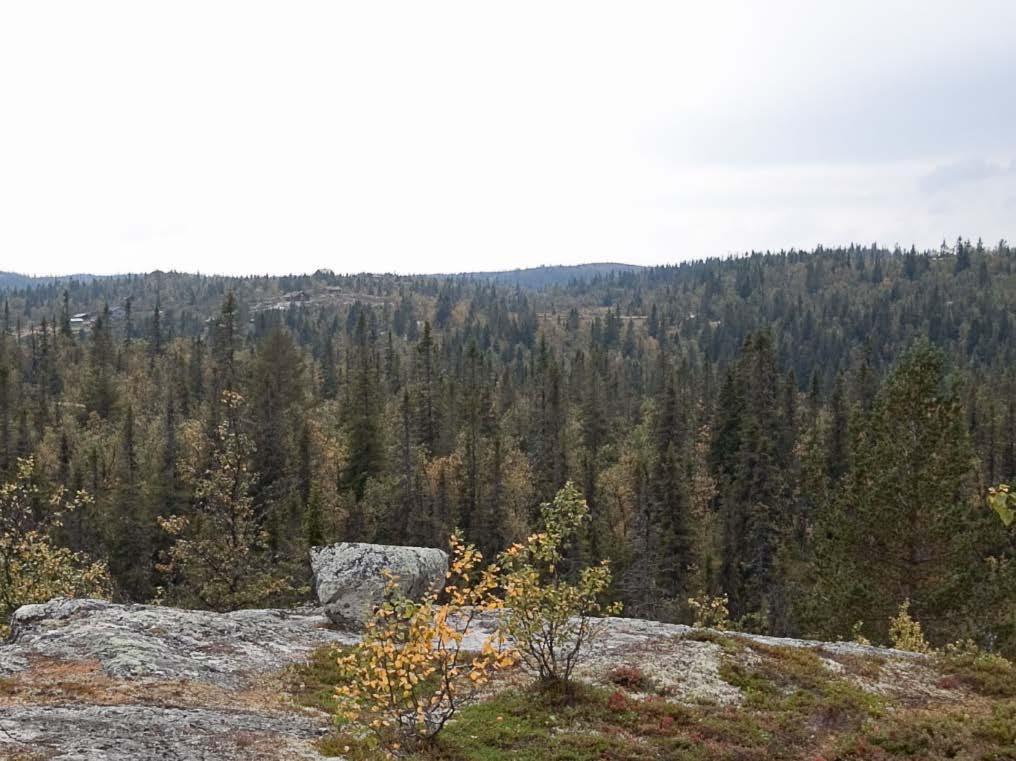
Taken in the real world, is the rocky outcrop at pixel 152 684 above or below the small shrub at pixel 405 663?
below

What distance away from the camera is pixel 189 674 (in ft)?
55.6

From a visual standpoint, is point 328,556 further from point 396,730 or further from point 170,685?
point 396,730

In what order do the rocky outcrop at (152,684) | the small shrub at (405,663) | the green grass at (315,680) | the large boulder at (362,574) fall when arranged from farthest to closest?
the large boulder at (362,574) < the green grass at (315,680) < the rocky outcrop at (152,684) < the small shrub at (405,663)

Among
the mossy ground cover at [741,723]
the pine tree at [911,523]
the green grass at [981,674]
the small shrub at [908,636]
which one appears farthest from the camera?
the pine tree at [911,523]

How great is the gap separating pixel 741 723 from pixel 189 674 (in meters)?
12.0

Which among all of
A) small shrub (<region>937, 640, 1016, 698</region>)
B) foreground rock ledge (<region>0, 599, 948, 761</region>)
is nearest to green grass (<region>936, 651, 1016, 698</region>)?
small shrub (<region>937, 640, 1016, 698</region>)

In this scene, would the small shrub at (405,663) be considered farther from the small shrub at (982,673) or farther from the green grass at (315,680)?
the small shrub at (982,673)

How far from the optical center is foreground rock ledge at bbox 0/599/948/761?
12258mm

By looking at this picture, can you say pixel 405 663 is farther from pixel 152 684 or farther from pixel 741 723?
pixel 741 723

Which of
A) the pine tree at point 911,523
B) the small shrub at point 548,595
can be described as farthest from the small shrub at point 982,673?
the pine tree at point 911,523

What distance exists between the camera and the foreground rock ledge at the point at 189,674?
12.3 metres

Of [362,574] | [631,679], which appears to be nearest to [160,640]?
[362,574]

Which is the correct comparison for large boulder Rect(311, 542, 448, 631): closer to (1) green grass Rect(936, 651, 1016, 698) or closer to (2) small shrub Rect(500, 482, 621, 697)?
(2) small shrub Rect(500, 482, 621, 697)

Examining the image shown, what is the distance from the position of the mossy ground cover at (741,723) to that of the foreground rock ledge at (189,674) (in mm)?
787
